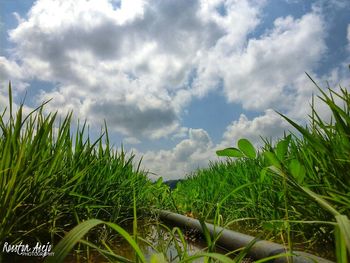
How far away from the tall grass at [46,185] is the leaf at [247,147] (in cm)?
89

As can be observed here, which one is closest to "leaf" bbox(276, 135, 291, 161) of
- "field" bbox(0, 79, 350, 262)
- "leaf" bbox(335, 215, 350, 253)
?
"field" bbox(0, 79, 350, 262)

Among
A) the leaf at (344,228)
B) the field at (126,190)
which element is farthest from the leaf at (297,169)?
the leaf at (344,228)

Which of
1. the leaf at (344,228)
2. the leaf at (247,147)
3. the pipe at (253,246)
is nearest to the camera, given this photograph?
the leaf at (344,228)

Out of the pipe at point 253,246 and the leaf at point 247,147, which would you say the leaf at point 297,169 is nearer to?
the leaf at point 247,147

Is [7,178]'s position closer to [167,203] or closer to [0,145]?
[0,145]

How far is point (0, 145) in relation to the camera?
96.3 inches

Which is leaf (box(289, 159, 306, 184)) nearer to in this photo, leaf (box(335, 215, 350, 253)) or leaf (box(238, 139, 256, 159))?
leaf (box(238, 139, 256, 159))

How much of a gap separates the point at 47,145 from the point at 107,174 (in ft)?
2.30

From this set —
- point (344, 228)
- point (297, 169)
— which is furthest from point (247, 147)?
point (344, 228)

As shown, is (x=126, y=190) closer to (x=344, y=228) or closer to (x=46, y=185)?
(x=46, y=185)

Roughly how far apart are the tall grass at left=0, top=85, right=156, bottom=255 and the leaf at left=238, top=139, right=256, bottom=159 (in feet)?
2.91

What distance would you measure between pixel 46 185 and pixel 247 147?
1498mm

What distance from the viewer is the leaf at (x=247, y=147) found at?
145 cm

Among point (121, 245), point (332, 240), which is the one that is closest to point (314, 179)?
point (332, 240)
